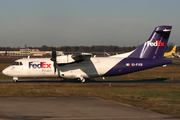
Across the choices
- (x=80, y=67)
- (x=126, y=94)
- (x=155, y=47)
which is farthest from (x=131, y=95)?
(x=155, y=47)

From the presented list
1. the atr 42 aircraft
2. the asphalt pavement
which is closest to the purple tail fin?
the atr 42 aircraft

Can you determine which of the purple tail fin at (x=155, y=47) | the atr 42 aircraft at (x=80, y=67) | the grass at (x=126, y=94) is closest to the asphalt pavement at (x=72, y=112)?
the grass at (x=126, y=94)

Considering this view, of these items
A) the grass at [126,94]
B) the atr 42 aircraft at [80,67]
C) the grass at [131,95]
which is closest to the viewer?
→ the grass at [131,95]

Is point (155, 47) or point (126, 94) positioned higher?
point (155, 47)

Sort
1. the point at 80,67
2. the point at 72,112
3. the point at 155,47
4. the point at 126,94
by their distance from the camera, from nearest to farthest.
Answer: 1. the point at 72,112
2. the point at 126,94
3. the point at 80,67
4. the point at 155,47

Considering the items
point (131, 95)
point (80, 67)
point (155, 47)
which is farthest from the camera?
point (155, 47)

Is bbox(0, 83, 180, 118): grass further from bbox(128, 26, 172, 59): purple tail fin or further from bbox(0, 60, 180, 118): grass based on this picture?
bbox(128, 26, 172, 59): purple tail fin

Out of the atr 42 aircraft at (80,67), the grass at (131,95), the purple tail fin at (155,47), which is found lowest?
the grass at (131,95)

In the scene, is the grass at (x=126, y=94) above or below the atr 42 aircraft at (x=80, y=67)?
below

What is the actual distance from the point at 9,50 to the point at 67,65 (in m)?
127

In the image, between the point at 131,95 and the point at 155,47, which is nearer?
the point at 131,95

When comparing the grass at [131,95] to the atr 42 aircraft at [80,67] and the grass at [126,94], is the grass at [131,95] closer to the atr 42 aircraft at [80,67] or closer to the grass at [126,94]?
the grass at [126,94]

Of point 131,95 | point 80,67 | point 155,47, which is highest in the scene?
point 155,47

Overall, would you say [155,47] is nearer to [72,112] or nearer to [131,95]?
[131,95]
